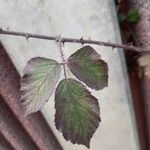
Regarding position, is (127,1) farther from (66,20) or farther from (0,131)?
(0,131)

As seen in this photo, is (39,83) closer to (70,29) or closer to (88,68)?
(88,68)

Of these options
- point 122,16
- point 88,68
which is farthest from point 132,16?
point 88,68

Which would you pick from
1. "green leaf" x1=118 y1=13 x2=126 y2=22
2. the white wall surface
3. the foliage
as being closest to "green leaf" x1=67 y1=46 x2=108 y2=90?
the foliage

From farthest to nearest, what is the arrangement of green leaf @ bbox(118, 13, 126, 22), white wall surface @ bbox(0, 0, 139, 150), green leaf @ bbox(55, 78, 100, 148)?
green leaf @ bbox(118, 13, 126, 22) < white wall surface @ bbox(0, 0, 139, 150) < green leaf @ bbox(55, 78, 100, 148)

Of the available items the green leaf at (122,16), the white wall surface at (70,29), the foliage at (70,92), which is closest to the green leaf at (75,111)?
the foliage at (70,92)

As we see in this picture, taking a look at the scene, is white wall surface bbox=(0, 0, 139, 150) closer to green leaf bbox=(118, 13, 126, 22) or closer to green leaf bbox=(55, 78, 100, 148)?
green leaf bbox=(118, 13, 126, 22)

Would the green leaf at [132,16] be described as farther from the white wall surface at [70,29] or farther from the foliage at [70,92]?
the foliage at [70,92]
